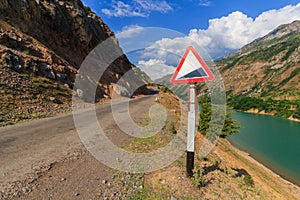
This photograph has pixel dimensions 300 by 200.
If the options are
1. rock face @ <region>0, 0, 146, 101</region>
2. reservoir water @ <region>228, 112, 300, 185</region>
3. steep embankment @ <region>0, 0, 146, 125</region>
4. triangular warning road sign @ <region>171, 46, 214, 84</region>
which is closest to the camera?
triangular warning road sign @ <region>171, 46, 214, 84</region>

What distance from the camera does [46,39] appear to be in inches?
1061

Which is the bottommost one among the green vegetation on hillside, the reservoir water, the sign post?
the reservoir water

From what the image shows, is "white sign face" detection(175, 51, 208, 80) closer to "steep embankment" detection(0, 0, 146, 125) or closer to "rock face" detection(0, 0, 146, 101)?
"steep embankment" detection(0, 0, 146, 125)

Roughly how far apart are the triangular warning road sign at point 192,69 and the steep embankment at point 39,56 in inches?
426

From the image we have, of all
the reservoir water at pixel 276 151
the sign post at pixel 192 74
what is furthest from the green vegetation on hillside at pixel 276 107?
the sign post at pixel 192 74

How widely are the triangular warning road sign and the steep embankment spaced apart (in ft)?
35.5

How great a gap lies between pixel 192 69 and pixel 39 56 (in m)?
21.7

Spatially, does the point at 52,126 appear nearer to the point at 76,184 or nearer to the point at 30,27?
the point at 76,184

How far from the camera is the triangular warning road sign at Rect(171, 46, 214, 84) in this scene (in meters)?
4.61

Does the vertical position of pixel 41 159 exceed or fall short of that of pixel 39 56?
it falls short

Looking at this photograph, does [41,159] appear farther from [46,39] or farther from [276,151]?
[276,151]

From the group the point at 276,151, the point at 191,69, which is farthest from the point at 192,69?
the point at 276,151

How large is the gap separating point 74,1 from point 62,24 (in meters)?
8.31

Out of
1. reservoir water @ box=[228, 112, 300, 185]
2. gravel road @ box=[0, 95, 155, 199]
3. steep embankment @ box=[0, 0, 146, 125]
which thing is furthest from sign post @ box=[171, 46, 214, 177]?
reservoir water @ box=[228, 112, 300, 185]
